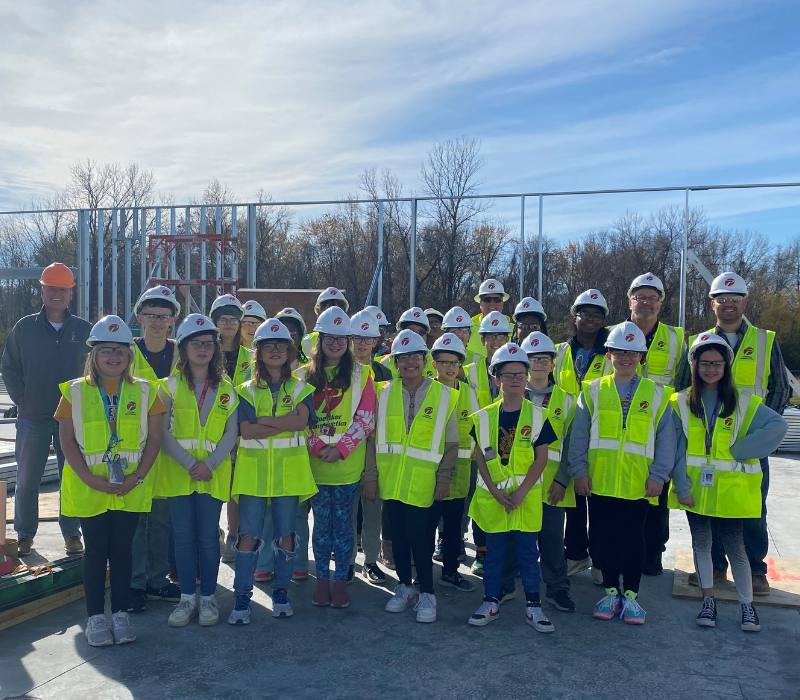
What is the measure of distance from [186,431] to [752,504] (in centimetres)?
350

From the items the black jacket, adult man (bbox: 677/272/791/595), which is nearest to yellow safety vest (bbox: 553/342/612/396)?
adult man (bbox: 677/272/791/595)

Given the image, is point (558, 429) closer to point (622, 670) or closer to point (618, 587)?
point (618, 587)

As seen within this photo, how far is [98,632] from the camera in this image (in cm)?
413

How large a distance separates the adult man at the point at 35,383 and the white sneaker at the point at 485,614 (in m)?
3.00

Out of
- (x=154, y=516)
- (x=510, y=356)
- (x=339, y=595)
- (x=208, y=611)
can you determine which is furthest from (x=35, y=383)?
(x=510, y=356)

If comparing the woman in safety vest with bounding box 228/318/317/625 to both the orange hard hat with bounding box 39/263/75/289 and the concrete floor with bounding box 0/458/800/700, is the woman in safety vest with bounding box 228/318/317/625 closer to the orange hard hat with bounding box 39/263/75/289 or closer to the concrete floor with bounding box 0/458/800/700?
the concrete floor with bounding box 0/458/800/700

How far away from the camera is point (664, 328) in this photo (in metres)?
5.36

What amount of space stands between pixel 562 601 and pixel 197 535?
2399 mm

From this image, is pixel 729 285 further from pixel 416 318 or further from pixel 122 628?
pixel 122 628

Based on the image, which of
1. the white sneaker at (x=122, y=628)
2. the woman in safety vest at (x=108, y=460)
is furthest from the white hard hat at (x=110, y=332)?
the white sneaker at (x=122, y=628)

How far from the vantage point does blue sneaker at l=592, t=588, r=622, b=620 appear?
468cm

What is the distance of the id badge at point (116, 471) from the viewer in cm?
422

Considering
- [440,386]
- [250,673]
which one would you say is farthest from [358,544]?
[250,673]

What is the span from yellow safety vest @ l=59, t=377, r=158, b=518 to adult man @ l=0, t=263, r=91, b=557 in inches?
58.5
